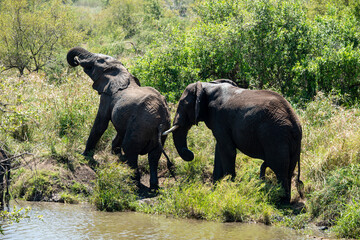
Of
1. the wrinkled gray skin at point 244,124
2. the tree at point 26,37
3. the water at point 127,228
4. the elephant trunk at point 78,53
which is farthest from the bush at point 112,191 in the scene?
the tree at point 26,37

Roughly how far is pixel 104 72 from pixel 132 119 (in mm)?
2089

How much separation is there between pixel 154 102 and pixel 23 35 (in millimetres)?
18571

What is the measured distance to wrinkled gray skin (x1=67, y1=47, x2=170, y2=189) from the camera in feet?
34.8

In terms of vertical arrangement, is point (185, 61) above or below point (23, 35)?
below

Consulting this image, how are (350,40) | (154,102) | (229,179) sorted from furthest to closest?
(350,40), (154,102), (229,179)

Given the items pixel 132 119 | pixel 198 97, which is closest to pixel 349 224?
pixel 198 97

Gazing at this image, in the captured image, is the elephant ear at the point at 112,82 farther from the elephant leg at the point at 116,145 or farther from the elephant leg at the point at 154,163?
the elephant leg at the point at 154,163

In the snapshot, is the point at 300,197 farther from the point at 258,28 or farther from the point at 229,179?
the point at 258,28

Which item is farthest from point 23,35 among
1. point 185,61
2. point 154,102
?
point 154,102

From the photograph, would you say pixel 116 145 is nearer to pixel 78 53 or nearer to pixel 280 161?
pixel 78 53

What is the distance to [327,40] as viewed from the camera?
15.5 m

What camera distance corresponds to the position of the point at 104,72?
40.2ft

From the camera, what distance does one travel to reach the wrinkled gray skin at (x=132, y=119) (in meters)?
10.6

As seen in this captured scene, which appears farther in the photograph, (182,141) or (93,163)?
(93,163)
